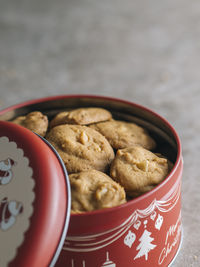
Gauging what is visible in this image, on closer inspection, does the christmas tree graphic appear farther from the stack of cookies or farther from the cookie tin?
the stack of cookies

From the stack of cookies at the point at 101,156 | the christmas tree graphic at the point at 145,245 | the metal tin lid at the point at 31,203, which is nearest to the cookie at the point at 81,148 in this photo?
the stack of cookies at the point at 101,156

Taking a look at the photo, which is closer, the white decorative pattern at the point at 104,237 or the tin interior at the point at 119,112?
the white decorative pattern at the point at 104,237

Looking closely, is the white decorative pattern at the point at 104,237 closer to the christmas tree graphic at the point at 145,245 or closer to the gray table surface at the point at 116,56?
the christmas tree graphic at the point at 145,245

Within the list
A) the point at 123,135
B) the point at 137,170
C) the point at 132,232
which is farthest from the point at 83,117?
the point at 132,232

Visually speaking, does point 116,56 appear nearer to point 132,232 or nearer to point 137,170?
point 137,170

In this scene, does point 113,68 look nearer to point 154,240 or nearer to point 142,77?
point 142,77

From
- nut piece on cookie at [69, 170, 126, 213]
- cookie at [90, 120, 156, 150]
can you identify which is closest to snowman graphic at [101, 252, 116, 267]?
nut piece on cookie at [69, 170, 126, 213]
